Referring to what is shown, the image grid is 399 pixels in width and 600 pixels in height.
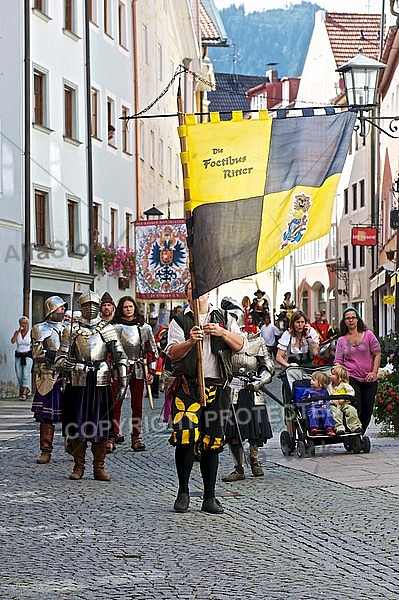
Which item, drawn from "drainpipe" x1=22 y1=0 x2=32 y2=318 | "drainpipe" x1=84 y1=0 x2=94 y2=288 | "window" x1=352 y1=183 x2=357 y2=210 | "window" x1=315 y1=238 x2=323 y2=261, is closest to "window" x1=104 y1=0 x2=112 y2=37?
"drainpipe" x1=84 y1=0 x2=94 y2=288

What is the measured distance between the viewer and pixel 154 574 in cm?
804

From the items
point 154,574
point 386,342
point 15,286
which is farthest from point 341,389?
point 15,286

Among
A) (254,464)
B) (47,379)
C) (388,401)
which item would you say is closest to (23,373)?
(388,401)

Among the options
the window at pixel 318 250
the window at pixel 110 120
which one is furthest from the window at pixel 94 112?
the window at pixel 318 250

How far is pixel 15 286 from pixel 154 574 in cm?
2272

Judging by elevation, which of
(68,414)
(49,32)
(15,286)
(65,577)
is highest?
(49,32)

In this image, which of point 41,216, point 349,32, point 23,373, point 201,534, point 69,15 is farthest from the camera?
point 349,32

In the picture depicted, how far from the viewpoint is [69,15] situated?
35.3 m

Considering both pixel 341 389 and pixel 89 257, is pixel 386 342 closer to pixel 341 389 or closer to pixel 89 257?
pixel 341 389

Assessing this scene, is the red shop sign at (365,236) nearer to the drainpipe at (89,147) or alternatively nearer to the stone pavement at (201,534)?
Answer: the drainpipe at (89,147)

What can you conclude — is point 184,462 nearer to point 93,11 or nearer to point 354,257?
point 93,11

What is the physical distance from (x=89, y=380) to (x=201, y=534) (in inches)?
167

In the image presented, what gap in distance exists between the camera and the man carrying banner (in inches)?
424

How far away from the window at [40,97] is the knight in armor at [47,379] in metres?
17.4
